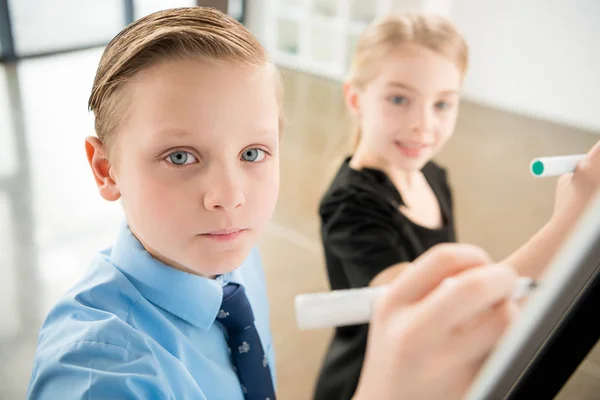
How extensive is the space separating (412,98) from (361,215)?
0.38 feet

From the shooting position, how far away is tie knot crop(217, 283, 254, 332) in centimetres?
35

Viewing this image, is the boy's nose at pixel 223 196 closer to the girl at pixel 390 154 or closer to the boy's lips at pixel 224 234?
the boy's lips at pixel 224 234

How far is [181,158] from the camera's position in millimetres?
271

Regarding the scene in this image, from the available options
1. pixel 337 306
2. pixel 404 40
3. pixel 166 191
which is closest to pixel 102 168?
pixel 166 191

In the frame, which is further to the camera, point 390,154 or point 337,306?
point 390,154

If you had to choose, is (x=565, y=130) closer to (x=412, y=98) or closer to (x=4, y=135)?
(x=412, y=98)

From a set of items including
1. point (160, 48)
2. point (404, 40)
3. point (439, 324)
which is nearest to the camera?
point (439, 324)

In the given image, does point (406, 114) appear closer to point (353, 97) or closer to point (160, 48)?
point (353, 97)

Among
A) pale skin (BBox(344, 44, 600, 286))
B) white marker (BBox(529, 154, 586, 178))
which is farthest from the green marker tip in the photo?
pale skin (BBox(344, 44, 600, 286))

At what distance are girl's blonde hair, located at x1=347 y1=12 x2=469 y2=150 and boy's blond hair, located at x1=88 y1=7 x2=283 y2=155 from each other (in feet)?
0.76

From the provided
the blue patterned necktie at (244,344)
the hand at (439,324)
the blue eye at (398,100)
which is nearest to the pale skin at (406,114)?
the blue eye at (398,100)

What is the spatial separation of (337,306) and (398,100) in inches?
14.2

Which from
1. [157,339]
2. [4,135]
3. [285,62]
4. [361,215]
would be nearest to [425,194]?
[361,215]

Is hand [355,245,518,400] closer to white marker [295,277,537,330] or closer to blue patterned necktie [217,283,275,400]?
white marker [295,277,537,330]
